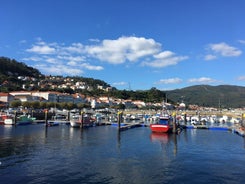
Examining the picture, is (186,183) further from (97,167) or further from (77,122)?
(77,122)

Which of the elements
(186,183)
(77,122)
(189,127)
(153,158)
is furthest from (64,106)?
(186,183)

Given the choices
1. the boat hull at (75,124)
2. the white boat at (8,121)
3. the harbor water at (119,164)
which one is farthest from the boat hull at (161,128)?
the white boat at (8,121)

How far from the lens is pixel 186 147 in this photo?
3947 cm

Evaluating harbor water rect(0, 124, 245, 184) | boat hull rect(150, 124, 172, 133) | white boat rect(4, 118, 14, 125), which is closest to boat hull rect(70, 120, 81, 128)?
white boat rect(4, 118, 14, 125)

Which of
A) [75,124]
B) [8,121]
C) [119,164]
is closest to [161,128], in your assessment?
[75,124]

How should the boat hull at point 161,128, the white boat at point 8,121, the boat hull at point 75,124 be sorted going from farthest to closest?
the white boat at point 8,121
the boat hull at point 75,124
the boat hull at point 161,128

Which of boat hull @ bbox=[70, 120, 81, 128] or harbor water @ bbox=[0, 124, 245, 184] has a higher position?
boat hull @ bbox=[70, 120, 81, 128]

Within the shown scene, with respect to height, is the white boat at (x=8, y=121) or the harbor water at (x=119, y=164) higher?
the white boat at (x=8, y=121)

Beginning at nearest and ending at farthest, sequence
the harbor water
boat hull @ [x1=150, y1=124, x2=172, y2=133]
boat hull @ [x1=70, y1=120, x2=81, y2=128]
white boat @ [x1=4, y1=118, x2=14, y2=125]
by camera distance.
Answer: the harbor water, boat hull @ [x1=150, y1=124, x2=172, y2=133], boat hull @ [x1=70, y1=120, x2=81, y2=128], white boat @ [x1=4, y1=118, x2=14, y2=125]

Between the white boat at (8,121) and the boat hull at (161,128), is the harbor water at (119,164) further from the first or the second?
the white boat at (8,121)

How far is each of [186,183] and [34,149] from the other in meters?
21.8

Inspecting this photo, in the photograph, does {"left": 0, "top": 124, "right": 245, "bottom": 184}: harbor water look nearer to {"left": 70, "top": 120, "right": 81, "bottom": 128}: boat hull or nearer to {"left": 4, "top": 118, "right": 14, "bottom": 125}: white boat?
{"left": 70, "top": 120, "right": 81, "bottom": 128}: boat hull

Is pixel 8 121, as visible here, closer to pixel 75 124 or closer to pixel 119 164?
pixel 75 124

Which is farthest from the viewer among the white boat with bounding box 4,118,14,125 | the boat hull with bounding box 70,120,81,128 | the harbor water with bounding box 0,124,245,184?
the white boat with bounding box 4,118,14,125
